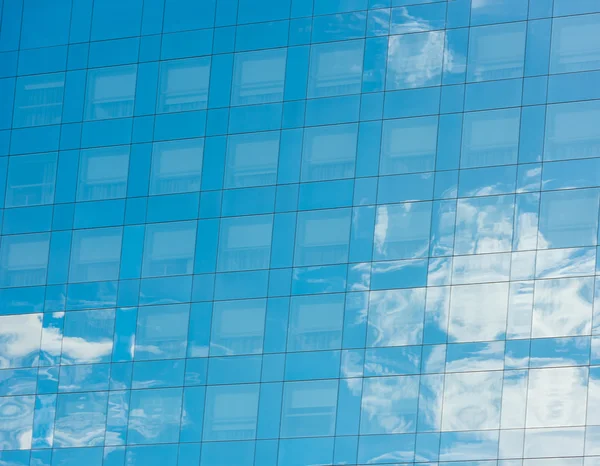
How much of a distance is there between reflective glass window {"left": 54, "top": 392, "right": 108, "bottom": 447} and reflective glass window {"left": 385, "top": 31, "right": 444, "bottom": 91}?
761 inches

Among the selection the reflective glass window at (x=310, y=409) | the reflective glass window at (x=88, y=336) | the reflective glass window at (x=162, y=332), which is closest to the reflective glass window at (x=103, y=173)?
the reflective glass window at (x=88, y=336)

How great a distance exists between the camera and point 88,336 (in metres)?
73.6

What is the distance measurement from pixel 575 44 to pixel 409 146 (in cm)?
850

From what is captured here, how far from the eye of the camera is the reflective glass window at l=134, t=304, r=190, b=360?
72.1m

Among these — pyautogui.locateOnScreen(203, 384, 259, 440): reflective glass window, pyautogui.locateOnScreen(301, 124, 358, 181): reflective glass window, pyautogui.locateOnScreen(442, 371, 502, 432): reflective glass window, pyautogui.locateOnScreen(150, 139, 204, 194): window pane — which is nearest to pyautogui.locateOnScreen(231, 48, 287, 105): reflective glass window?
pyautogui.locateOnScreen(301, 124, 358, 181): reflective glass window

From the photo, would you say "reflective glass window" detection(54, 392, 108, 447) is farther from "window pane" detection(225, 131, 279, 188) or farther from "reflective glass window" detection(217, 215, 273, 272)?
"window pane" detection(225, 131, 279, 188)

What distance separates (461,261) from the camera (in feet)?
228

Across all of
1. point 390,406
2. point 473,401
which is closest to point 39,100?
point 390,406

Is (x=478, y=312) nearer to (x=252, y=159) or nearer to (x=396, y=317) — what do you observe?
(x=396, y=317)

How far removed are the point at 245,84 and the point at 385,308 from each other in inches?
514

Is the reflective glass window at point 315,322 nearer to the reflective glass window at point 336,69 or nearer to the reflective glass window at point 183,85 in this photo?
the reflective glass window at point 336,69

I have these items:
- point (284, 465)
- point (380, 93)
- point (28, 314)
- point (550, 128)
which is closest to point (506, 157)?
point (550, 128)

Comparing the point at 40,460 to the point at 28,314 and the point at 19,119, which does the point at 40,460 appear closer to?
the point at 28,314

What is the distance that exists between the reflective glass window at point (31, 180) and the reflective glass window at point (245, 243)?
9395mm
